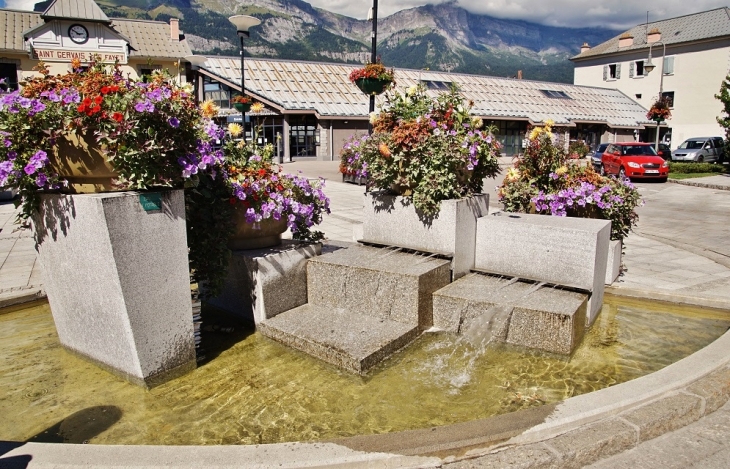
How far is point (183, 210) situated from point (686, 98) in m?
52.8

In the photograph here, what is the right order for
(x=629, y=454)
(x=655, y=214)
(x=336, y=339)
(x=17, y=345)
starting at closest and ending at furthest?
(x=629, y=454)
(x=336, y=339)
(x=17, y=345)
(x=655, y=214)

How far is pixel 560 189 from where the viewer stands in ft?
21.1

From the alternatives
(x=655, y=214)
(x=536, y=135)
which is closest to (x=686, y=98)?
(x=655, y=214)

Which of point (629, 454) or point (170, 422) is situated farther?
point (170, 422)

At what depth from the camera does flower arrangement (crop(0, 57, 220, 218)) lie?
143 inches

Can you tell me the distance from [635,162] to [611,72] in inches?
1419

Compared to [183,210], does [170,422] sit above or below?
below

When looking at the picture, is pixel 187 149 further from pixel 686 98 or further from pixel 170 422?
pixel 686 98

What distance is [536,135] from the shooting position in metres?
6.49

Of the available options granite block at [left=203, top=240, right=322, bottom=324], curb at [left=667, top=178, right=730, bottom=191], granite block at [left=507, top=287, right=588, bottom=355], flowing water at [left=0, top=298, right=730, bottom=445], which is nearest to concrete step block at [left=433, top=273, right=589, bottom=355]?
granite block at [left=507, top=287, right=588, bottom=355]

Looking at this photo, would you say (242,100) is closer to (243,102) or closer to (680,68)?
(243,102)

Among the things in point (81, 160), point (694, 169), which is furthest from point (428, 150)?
point (694, 169)

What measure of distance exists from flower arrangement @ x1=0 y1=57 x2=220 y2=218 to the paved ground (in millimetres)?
1595

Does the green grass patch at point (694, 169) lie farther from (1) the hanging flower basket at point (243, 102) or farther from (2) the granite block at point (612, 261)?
(2) the granite block at point (612, 261)
